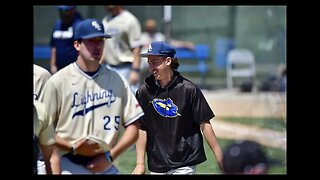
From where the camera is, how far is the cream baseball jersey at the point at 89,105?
5.70 metres

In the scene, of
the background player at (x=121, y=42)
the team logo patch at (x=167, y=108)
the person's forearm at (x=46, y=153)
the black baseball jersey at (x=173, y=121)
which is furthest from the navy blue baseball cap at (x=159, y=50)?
the background player at (x=121, y=42)

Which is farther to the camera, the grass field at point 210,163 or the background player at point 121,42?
the background player at point 121,42

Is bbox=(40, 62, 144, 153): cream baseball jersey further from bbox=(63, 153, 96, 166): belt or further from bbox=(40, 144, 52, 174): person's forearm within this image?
bbox=(40, 144, 52, 174): person's forearm

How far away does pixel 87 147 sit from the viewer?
5.69 meters

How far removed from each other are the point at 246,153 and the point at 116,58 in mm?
5545

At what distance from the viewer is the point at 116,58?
10.2 metres

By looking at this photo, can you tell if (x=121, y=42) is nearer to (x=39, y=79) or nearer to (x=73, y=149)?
(x=39, y=79)

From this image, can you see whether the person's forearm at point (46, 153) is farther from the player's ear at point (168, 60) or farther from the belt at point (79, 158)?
the player's ear at point (168, 60)

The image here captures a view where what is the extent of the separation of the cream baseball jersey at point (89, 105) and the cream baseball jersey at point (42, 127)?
191 millimetres

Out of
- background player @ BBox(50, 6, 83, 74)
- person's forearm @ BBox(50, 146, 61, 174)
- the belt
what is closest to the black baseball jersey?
the belt

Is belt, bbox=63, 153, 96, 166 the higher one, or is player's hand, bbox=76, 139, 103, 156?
player's hand, bbox=76, 139, 103, 156

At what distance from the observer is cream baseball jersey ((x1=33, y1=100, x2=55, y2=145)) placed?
5.35m

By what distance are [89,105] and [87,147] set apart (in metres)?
0.27
